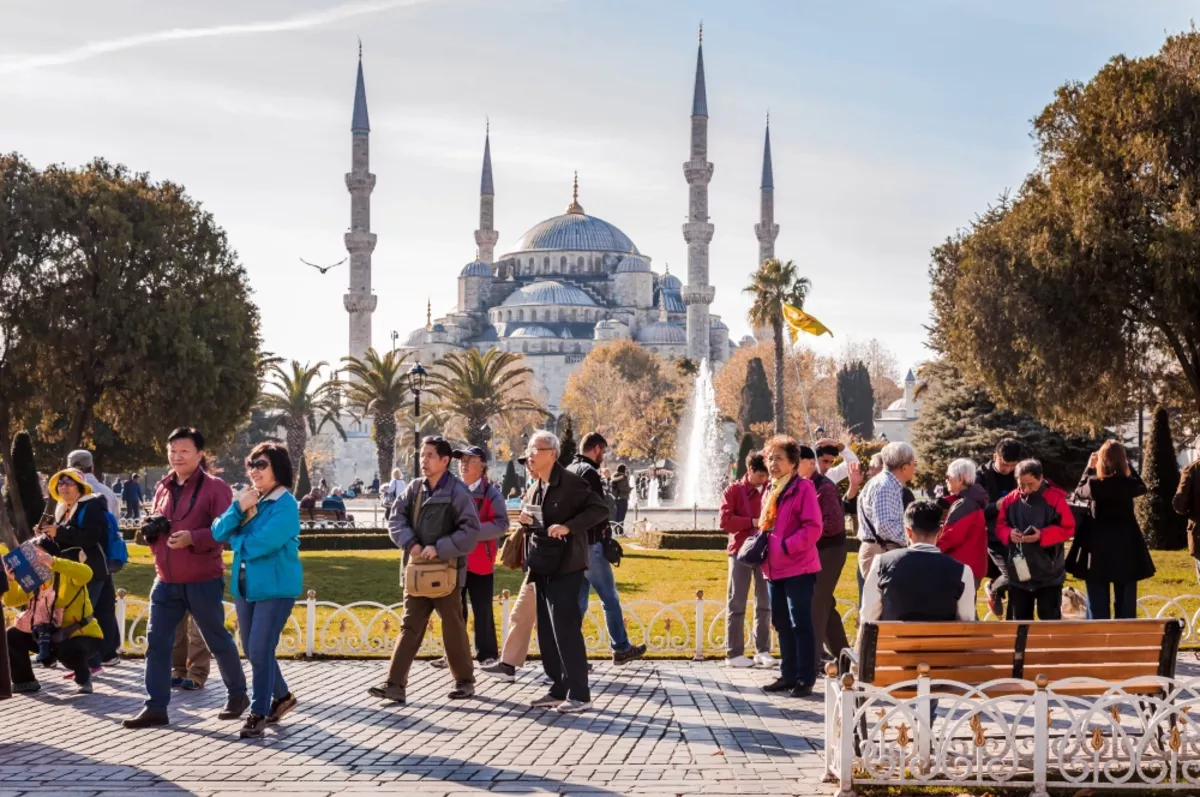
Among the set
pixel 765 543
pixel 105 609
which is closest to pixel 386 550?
pixel 105 609

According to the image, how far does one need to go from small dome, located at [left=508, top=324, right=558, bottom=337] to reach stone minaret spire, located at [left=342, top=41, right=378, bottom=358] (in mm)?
33335

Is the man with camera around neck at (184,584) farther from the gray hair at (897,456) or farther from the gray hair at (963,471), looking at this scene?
the gray hair at (963,471)

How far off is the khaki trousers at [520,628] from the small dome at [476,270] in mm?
111004

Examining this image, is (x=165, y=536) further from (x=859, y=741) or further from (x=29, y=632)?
(x=859, y=741)

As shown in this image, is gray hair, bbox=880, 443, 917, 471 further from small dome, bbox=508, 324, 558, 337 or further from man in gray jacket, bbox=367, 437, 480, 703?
small dome, bbox=508, 324, 558, 337

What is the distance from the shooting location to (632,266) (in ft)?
387

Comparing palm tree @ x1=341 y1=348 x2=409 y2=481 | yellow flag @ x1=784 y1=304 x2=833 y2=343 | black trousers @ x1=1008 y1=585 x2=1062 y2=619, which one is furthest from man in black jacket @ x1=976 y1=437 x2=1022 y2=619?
palm tree @ x1=341 y1=348 x2=409 y2=481

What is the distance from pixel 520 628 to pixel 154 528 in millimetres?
2691

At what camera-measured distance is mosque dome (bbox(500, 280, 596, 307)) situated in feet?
378

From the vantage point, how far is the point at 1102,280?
2266cm

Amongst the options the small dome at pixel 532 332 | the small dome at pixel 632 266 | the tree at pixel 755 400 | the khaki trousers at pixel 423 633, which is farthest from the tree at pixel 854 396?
the khaki trousers at pixel 423 633

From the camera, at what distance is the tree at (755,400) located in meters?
68.5

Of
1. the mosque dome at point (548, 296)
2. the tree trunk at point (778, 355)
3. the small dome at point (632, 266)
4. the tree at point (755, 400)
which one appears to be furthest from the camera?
the small dome at point (632, 266)

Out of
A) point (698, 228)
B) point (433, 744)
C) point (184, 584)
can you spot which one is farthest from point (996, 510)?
point (698, 228)
